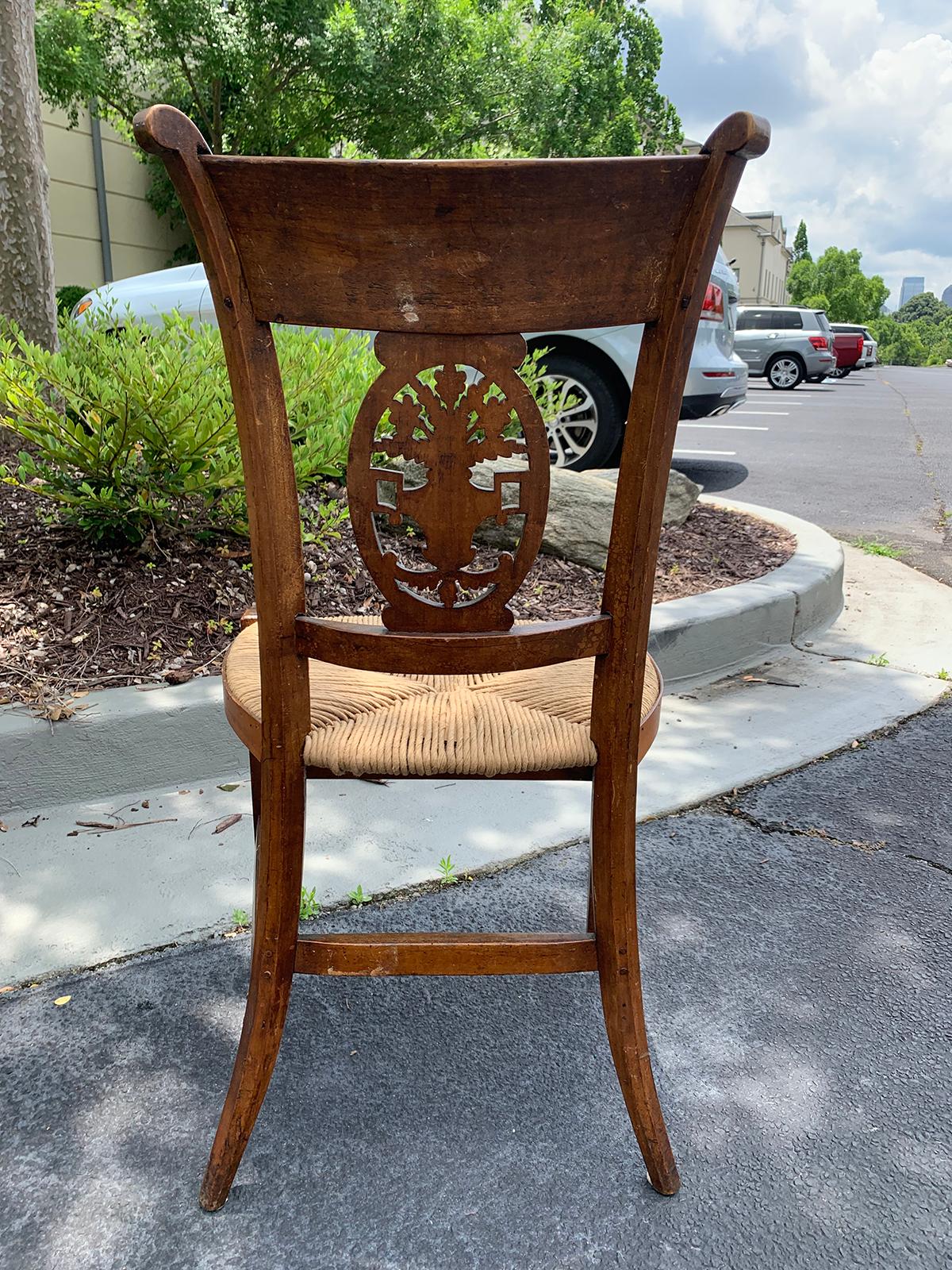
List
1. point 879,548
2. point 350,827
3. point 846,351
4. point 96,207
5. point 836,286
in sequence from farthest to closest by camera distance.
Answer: point 836,286
point 846,351
point 96,207
point 879,548
point 350,827

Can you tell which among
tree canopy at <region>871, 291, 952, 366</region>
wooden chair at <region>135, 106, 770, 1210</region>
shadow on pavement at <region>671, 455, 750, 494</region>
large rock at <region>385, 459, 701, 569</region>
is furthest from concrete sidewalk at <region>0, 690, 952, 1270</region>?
tree canopy at <region>871, 291, 952, 366</region>

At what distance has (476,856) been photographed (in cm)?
241

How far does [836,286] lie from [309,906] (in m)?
83.2

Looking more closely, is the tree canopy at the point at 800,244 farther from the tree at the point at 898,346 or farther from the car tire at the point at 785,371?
the car tire at the point at 785,371

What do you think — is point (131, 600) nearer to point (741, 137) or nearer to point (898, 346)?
point (741, 137)

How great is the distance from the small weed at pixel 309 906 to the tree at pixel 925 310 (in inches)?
6271

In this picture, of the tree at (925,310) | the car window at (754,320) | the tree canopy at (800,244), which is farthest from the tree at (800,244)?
the car window at (754,320)

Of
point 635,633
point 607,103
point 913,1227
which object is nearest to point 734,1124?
point 913,1227

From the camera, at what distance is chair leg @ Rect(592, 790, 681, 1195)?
145cm

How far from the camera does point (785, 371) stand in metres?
23.2

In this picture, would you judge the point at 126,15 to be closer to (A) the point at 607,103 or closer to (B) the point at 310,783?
(A) the point at 607,103

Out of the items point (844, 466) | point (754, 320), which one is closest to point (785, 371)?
point (754, 320)

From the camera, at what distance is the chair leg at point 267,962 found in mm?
1419

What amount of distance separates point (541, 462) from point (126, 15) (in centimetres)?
1683
